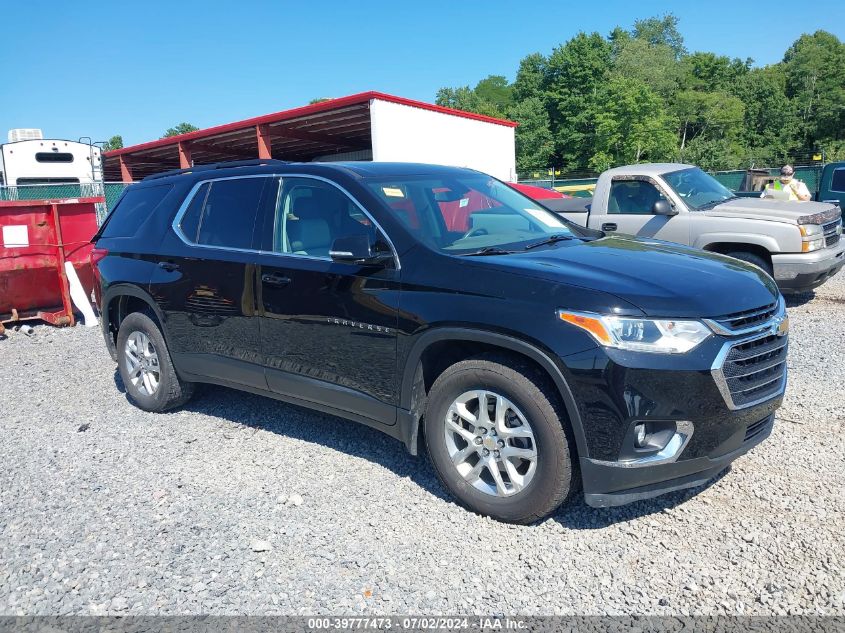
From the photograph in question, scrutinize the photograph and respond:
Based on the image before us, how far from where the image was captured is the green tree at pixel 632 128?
54344 millimetres

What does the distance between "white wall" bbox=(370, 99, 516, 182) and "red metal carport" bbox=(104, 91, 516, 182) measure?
0.76 feet

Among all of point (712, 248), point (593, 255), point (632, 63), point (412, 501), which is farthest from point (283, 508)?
point (632, 63)

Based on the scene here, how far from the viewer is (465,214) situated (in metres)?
4.06

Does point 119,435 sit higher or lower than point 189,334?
lower

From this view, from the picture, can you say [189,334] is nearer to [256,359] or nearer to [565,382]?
[256,359]

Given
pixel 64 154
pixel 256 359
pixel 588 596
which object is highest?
pixel 64 154

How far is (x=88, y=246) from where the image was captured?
30.0 ft

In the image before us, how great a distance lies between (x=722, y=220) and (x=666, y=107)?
68.3 m

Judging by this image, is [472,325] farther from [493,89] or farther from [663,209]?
[493,89]

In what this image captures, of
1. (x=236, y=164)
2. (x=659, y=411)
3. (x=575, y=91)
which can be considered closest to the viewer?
(x=659, y=411)

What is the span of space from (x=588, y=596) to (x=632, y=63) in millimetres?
75631

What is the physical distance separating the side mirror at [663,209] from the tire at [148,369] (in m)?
5.76

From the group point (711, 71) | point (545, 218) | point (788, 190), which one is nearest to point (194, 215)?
point (545, 218)

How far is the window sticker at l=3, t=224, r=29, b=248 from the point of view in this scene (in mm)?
8430
